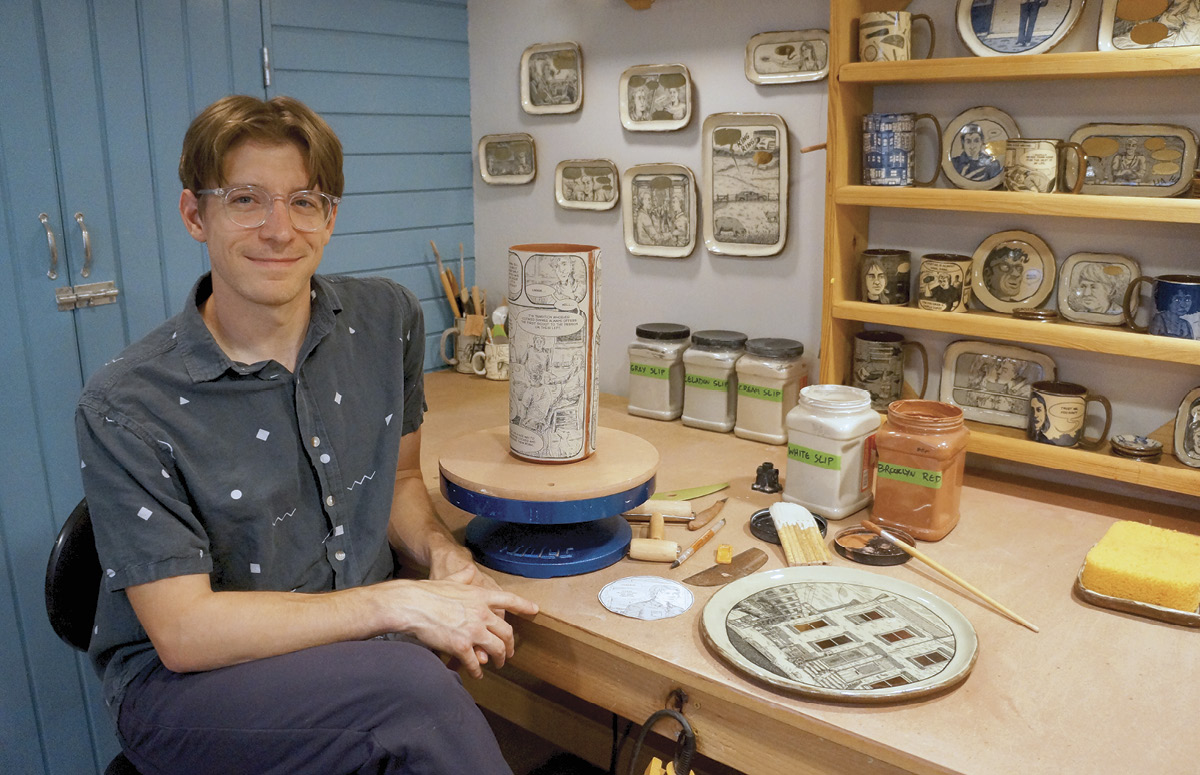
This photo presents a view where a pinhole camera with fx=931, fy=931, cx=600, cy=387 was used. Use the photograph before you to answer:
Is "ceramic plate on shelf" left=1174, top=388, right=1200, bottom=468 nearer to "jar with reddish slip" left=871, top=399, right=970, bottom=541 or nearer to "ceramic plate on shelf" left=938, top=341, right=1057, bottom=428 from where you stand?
"ceramic plate on shelf" left=938, top=341, right=1057, bottom=428

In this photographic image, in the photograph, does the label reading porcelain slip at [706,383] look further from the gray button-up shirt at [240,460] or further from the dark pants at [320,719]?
the dark pants at [320,719]

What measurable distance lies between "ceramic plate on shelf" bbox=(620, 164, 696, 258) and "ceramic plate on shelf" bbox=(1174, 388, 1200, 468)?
110 centimetres

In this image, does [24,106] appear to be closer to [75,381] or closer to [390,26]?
[75,381]

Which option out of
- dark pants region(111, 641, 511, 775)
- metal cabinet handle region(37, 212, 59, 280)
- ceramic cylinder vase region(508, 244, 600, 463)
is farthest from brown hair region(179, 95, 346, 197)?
metal cabinet handle region(37, 212, 59, 280)

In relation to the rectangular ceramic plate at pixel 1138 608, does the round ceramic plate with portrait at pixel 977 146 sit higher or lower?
higher

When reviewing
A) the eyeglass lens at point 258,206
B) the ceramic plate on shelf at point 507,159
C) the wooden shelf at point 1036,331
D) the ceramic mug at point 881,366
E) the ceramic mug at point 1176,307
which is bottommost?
the ceramic mug at point 881,366

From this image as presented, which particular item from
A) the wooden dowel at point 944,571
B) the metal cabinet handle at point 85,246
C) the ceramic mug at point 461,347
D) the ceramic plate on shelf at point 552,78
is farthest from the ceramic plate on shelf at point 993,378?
the metal cabinet handle at point 85,246

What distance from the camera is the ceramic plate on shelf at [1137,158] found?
5.18ft

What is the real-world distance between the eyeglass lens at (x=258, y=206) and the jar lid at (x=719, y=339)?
1036mm

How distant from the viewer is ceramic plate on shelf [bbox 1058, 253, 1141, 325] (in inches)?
66.2

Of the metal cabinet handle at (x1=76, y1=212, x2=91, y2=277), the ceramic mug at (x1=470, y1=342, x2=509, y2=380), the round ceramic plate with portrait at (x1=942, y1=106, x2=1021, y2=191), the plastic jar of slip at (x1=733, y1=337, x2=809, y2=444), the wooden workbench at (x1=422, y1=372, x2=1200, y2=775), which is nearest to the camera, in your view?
the wooden workbench at (x1=422, y1=372, x2=1200, y2=775)

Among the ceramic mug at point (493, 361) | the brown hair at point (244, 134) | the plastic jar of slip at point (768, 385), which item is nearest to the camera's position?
the brown hair at point (244, 134)

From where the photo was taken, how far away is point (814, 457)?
164 cm

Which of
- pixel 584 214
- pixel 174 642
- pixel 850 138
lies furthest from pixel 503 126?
pixel 174 642
